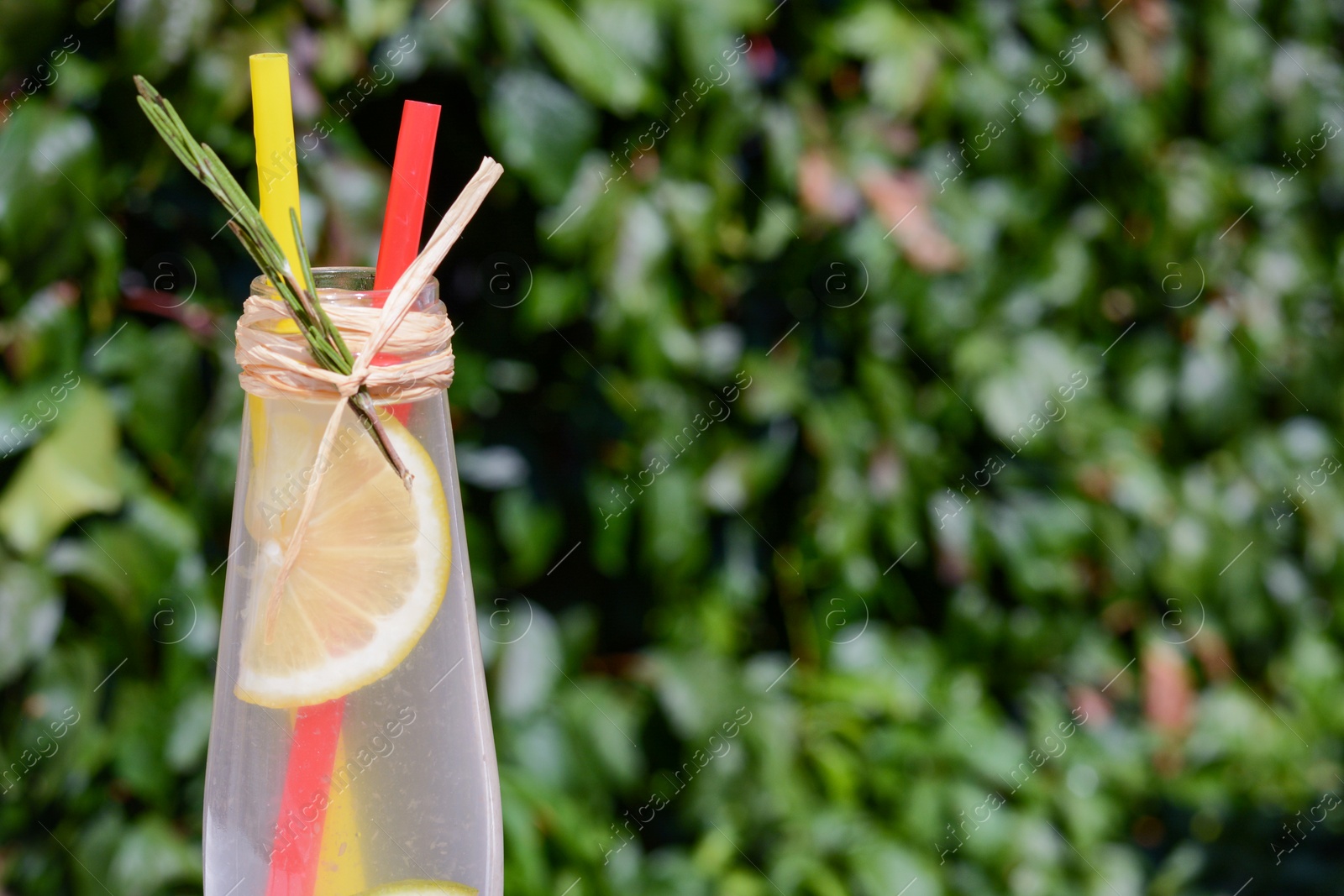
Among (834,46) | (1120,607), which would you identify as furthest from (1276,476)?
(834,46)

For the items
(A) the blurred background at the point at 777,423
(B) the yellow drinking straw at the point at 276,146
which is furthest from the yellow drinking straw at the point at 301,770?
(A) the blurred background at the point at 777,423

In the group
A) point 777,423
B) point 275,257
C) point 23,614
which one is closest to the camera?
point 275,257

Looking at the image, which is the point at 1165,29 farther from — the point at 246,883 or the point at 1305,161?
the point at 246,883

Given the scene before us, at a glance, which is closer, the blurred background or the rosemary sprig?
the rosemary sprig

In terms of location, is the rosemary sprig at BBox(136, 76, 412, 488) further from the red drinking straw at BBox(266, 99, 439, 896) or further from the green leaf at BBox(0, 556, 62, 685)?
the green leaf at BBox(0, 556, 62, 685)

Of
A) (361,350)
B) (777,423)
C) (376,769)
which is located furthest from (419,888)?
(777,423)

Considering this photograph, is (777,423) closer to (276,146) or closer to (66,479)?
(66,479)

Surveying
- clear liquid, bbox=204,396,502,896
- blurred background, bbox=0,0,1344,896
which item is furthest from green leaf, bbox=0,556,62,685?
clear liquid, bbox=204,396,502,896
